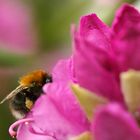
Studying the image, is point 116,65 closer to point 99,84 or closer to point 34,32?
point 99,84

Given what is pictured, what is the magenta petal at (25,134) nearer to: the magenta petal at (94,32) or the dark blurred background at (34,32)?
the magenta petal at (94,32)

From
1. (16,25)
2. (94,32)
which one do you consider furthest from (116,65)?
(16,25)

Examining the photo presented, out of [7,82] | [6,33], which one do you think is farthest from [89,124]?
[6,33]

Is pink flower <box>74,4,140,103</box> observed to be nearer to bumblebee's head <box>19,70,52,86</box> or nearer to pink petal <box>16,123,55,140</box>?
pink petal <box>16,123,55,140</box>

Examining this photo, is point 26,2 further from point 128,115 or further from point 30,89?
point 128,115

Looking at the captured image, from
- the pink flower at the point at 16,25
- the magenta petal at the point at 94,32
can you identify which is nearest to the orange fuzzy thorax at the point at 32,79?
the magenta petal at the point at 94,32

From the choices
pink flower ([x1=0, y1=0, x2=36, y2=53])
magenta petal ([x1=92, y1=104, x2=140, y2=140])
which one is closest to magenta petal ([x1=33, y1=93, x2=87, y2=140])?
magenta petal ([x1=92, y1=104, x2=140, y2=140])

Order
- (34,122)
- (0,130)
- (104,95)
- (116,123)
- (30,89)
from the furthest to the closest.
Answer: (0,130), (30,89), (34,122), (104,95), (116,123)

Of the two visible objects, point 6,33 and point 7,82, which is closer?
point 7,82
